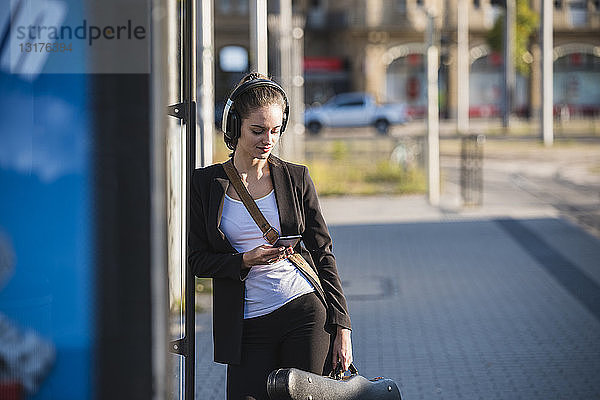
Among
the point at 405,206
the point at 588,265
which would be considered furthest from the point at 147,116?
the point at 405,206

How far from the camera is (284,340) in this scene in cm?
343

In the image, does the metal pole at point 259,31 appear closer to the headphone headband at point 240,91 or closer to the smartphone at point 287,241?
the headphone headband at point 240,91

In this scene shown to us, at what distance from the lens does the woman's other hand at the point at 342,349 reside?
346 cm

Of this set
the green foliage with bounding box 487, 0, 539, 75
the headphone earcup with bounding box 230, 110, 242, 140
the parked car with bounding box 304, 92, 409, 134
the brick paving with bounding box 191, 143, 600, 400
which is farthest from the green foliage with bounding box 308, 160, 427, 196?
the green foliage with bounding box 487, 0, 539, 75

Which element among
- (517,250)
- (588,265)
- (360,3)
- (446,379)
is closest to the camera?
(446,379)

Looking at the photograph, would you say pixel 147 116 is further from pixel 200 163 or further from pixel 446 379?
pixel 200 163

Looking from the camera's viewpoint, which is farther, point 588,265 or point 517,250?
point 517,250

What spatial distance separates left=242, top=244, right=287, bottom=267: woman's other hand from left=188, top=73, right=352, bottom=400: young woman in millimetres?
37

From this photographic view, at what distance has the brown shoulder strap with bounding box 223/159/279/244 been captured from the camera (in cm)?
335

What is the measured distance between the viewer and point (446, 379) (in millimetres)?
5988

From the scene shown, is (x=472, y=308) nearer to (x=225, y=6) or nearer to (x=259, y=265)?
(x=259, y=265)

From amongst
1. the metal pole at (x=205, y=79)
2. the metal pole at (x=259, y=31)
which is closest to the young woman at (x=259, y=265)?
the metal pole at (x=259, y=31)

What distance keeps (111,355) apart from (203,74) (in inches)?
268

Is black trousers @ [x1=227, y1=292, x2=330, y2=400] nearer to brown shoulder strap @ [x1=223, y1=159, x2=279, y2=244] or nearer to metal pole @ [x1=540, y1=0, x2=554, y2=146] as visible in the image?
brown shoulder strap @ [x1=223, y1=159, x2=279, y2=244]
